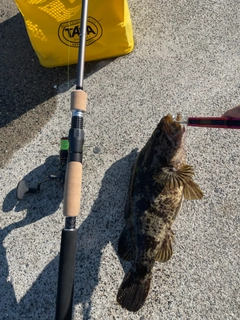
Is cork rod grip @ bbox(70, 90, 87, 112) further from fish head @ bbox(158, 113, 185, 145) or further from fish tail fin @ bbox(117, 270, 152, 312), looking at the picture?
fish tail fin @ bbox(117, 270, 152, 312)

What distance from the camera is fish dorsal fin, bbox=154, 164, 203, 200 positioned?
7.86 feet

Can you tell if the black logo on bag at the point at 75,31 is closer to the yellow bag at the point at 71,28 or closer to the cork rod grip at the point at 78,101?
the yellow bag at the point at 71,28

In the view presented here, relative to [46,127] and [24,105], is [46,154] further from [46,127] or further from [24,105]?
[24,105]

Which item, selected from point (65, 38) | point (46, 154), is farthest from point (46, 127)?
point (65, 38)

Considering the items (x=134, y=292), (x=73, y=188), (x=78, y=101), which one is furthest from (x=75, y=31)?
(x=134, y=292)

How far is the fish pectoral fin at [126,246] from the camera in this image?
2580mm

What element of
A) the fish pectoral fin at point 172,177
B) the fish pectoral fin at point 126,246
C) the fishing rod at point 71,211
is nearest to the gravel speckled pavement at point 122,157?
the fish pectoral fin at point 126,246

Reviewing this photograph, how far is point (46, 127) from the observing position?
A: 120 inches

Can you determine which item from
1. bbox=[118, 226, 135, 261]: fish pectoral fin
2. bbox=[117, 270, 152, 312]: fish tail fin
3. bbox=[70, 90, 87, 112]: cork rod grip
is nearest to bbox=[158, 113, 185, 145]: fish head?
bbox=[70, 90, 87, 112]: cork rod grip

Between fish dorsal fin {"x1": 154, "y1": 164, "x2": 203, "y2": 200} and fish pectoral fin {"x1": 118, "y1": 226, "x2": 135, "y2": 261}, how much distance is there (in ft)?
1.62

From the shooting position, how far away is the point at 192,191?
250 centimetres

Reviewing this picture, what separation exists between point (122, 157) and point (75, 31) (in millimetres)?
1151

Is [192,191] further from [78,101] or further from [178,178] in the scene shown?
[78,101]

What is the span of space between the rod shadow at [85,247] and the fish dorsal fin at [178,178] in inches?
21.3
